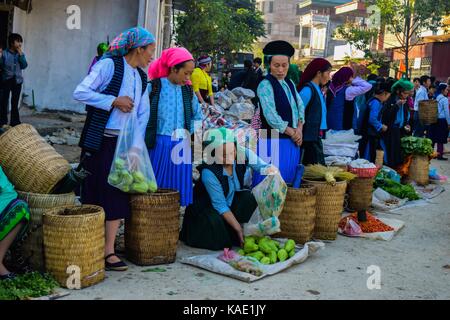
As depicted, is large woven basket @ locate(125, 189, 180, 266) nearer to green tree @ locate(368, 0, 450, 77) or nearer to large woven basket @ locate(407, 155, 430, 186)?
large woven basket @ locate(407, 155, 430, 186)

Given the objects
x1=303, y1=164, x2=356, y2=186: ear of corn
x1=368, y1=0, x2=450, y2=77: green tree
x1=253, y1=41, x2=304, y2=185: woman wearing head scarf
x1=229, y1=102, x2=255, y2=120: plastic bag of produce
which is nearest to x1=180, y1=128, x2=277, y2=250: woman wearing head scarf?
x1=253, y1=41, x2=304, y2=185: woman wearing head scarf

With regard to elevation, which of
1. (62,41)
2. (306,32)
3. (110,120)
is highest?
(306,32)

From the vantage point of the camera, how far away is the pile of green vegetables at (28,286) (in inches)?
148

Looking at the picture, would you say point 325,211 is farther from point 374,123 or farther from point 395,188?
point 374,123

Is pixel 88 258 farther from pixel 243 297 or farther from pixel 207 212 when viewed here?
pixel 207 212

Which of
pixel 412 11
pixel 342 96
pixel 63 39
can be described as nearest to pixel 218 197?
pixel 342 96

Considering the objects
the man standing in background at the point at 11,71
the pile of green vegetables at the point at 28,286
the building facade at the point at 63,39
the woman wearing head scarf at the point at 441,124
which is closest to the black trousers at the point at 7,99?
the man standing in background at the point at 11,71

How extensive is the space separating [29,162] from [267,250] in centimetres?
201

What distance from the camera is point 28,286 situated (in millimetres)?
3900

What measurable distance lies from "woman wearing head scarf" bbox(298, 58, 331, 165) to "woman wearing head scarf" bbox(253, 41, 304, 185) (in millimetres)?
292

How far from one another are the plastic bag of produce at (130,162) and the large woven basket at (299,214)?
151 cm

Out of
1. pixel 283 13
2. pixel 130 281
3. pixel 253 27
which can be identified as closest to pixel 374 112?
pixel 130 281

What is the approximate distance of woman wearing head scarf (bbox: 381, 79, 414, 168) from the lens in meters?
9.05
